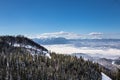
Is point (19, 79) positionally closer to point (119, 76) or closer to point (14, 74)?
point (14, 74)

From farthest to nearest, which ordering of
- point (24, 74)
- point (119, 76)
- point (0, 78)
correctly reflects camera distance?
point (24, 74), point (0, 78), point (119, 76)

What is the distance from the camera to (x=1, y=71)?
19762cm

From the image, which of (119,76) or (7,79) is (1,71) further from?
(119,76)

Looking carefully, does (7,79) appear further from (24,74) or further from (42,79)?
(42,79)

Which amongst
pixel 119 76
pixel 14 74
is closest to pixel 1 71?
pixel 14 74

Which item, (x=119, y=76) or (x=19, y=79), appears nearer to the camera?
(x=119, y=76)

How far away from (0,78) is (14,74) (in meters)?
13.3

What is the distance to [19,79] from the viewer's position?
18962 cm

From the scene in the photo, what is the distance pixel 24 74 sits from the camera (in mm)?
199500

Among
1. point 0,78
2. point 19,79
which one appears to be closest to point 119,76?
point 19,79

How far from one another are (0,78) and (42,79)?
34002 mm

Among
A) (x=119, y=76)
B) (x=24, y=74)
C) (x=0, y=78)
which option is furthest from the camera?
(x=24, y=74)

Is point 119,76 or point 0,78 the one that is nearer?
point 119,76

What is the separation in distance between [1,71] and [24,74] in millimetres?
18913
